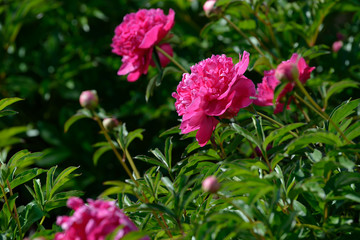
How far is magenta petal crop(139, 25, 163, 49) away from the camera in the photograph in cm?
132

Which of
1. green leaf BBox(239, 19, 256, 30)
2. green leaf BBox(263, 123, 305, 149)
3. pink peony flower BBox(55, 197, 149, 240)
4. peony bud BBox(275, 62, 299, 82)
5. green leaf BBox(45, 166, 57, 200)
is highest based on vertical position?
pink peony flower BBox(55, 197, 149, 240)

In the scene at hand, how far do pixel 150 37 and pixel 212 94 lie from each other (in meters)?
0.43

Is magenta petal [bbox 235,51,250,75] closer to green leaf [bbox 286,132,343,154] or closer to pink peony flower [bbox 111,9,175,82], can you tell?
green leaf [bbox 286,132,343,154]

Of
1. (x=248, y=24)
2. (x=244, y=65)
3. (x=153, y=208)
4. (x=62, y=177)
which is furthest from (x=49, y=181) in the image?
(x=248, y=24)

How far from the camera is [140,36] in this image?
53.3 inches

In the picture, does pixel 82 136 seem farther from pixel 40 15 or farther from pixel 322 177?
pixel 322 177

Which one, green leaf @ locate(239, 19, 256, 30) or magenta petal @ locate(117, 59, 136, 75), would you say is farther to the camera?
green leaf @ locate(239, 19, 256, 30)

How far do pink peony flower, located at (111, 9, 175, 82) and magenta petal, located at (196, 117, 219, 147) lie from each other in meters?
0.43

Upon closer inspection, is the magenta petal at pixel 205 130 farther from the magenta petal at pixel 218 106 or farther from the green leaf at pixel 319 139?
the green leaf at pixel 319 139

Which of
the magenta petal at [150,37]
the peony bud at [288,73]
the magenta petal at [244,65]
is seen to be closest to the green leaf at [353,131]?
the peony bud at [288,73]

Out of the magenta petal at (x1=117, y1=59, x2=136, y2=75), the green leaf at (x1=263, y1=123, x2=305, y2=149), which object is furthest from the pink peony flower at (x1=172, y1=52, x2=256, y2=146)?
the magenta petal at (x1=117, y1=59, x2=136, y2=75)

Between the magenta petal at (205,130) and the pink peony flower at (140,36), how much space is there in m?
0.43

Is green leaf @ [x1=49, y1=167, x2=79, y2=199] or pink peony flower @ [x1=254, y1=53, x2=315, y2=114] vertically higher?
green leaf @ [x1=49, y1=167, x2=79, y2=199]

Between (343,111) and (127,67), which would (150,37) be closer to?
(127,67)
